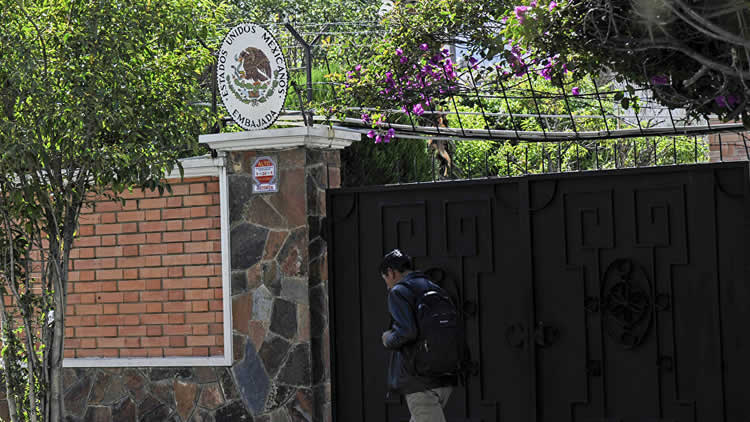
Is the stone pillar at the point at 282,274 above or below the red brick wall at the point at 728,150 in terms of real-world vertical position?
below

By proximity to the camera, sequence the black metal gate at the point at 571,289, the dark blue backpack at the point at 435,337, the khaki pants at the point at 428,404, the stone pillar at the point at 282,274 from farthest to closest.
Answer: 1. the stone pillar at the point at 282,274
2. the black metal gate at the point at 571,289
3. the khaki pants at the point at 428,404
4. the dark blue backpack at the point at 435,337

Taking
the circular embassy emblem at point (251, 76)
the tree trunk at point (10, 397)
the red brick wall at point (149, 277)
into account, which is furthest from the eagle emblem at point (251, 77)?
the tree trunk at point (10, 397)

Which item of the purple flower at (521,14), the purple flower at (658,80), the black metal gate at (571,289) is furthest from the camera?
the black metal gate at (571,289)

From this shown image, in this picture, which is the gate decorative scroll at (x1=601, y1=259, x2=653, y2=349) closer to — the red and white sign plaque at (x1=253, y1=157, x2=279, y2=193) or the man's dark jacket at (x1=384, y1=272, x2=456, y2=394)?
the man's dark jacket at (x1=384, y1=272, x2=456, y2=394)

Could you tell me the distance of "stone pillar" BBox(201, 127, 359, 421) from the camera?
758cm

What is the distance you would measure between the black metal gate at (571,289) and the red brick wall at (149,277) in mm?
1031

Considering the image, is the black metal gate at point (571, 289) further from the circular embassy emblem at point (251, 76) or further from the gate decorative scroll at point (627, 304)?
the circular embassy emblem at point (251, 76)

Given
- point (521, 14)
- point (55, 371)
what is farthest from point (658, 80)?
point (55, 371)

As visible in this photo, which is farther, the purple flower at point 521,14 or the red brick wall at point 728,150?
the red brick wall at point 728,150

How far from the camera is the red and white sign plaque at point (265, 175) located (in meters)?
7.73

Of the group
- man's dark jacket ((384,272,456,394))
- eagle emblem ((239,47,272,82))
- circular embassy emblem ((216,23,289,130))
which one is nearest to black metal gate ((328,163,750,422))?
circular embassy emblem ((216,23,289,130))

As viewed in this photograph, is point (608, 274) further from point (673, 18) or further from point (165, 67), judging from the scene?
point (165, 67)

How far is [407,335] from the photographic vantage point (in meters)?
5.88

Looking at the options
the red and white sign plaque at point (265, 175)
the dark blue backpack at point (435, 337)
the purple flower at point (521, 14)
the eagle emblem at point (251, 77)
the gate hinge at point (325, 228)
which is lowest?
the dark blue backpack at point (435, 337)
